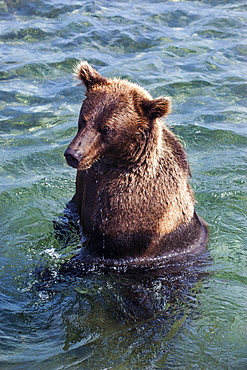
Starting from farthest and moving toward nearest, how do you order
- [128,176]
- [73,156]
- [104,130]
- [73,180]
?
[73,180]
[128,176]
[104,130]
[73,156]

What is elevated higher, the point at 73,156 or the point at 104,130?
the point at 104,130

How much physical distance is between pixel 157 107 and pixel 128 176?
808mm

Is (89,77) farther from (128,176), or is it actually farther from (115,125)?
(128,176)

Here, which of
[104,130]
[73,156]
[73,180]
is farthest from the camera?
[73,180]

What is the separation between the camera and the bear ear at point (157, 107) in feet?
16.5

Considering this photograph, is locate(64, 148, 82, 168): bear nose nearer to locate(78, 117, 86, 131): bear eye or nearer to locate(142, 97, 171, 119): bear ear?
locate(78, 117, 86, 131): bear eye

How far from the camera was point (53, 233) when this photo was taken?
680 centimetres

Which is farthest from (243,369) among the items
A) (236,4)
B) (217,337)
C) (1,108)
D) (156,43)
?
(236,4)

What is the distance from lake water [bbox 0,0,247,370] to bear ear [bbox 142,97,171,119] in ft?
5.94

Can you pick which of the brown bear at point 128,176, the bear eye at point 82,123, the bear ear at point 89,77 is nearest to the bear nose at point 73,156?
the brown bear at point 128,176

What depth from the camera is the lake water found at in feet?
16.2

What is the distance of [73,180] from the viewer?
26.7 ft

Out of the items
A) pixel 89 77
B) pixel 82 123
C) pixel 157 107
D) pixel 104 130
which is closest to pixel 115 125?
pixel 104 130

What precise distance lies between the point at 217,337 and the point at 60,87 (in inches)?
294
